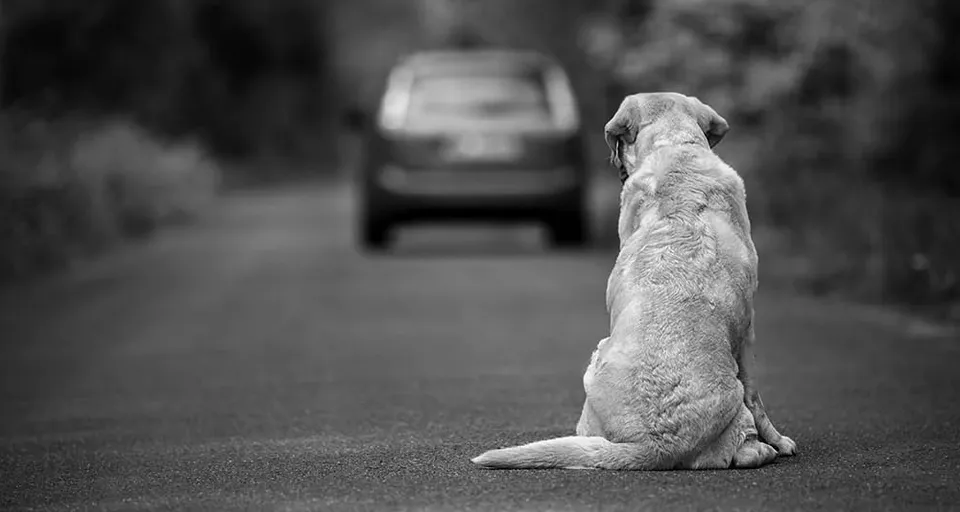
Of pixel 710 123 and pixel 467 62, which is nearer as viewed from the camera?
pixel 710 123

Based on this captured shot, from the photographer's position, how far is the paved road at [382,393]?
19.3 ft

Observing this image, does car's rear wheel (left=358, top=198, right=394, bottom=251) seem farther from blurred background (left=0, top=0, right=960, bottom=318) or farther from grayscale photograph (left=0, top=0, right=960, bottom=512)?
blurred background (left=0, top=0, right=960, bottom=318)

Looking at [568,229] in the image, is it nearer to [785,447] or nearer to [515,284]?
[515,284]

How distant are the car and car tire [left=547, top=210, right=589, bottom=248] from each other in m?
0.02

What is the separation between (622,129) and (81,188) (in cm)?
1389

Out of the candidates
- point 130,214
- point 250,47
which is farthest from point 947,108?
point 250,47

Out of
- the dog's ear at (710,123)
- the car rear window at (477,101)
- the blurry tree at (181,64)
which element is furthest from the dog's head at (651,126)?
the blurry tree at (181,64)

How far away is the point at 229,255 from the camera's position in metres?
18.4

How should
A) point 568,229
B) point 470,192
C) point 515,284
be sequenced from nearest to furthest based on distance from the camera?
point 515,284 < point 470,192 < point 568,229

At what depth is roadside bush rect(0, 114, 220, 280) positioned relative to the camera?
16859 millimetres

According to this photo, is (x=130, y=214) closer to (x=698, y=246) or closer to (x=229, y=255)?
(x=229, y=255)

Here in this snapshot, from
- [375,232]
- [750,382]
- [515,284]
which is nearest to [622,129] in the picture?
[750,382]

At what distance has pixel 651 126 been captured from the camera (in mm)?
6523

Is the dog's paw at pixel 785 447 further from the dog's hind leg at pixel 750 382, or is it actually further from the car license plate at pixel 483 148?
the car license plate at pixel 483 148
